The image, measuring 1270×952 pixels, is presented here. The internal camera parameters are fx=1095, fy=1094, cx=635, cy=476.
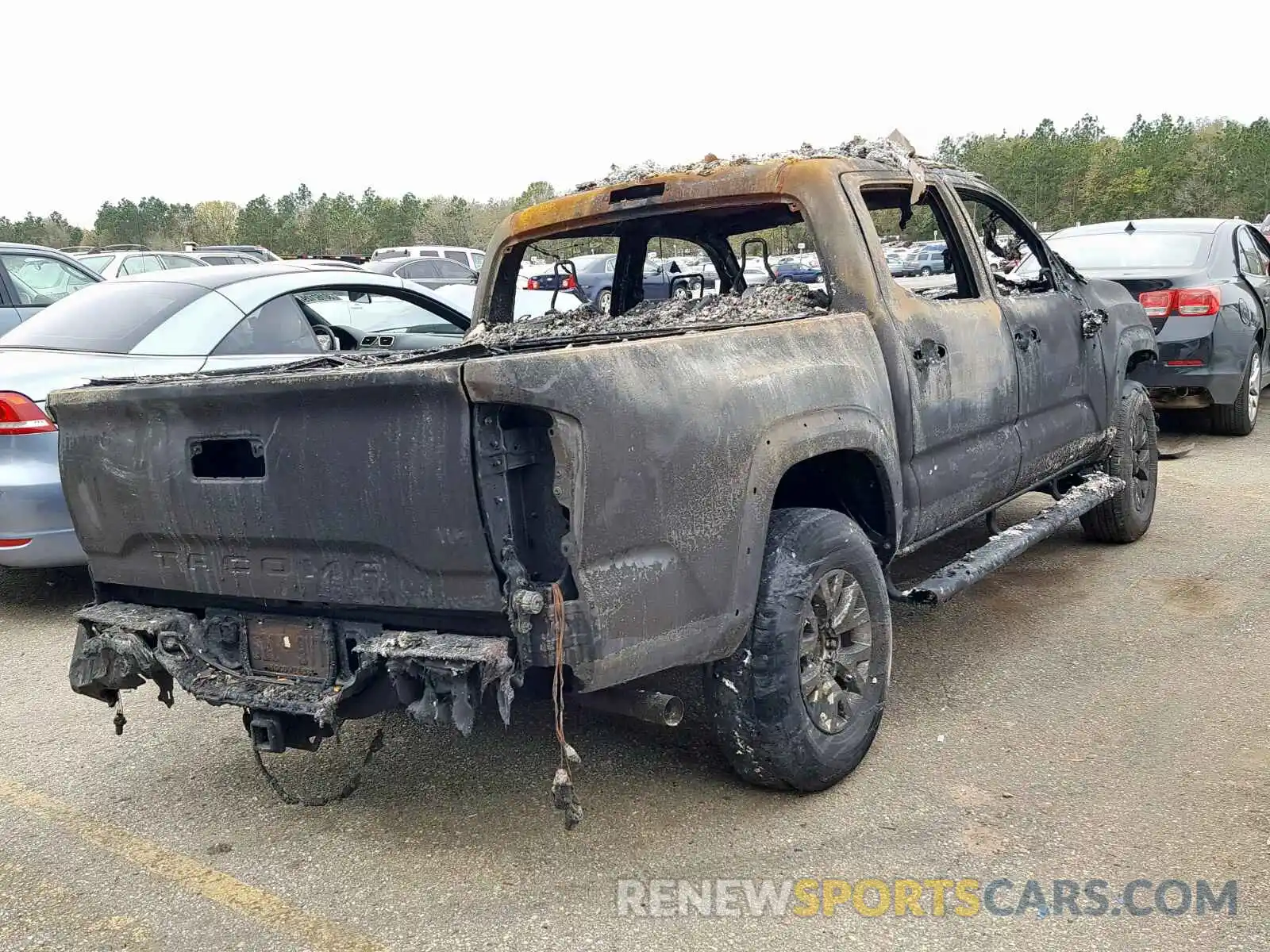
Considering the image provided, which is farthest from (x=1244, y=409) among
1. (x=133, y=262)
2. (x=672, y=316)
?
(x=133, y=262)

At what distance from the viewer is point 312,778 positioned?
3648mm

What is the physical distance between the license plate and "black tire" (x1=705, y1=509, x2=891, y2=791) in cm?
108

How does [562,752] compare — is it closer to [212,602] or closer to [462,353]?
[212,602]

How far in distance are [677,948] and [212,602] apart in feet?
5.40

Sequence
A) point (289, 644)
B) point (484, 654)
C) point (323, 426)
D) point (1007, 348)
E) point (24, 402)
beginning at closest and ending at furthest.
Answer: point (484, 654)
point (323, 426)
point (289, 644)
point (1007, 348)
point (24, 402)

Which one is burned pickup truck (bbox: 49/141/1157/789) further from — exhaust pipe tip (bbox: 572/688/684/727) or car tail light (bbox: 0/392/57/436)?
car tail light (bbox: 0/392/57/436)

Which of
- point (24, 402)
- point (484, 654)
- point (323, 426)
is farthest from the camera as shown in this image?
point (24, 402)

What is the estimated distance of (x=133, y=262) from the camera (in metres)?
18.2

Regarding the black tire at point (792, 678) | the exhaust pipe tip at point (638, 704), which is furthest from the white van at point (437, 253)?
the exhaust pipe tip at point (638, 704)

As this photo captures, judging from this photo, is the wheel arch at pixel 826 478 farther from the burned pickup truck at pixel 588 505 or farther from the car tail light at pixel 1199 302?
the car tail light at pixel 1199 302

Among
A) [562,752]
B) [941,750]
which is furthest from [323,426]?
[941,750]

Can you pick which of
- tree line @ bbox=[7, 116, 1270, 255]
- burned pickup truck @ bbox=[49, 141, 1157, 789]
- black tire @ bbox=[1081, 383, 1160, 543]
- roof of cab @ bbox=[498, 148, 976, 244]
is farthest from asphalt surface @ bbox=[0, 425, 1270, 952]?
tree line @ bbox=[7, 116, 1270, 255]

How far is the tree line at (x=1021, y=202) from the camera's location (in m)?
57.1

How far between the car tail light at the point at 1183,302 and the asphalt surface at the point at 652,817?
4.18 metres
